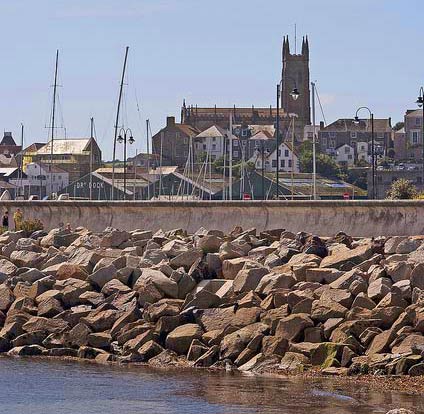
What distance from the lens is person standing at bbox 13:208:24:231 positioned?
141 feet

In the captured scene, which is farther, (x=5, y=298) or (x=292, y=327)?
(x=5, y=298)

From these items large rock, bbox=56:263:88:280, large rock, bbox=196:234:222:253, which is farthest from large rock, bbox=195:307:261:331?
large rock, bbox=196:234:222:253

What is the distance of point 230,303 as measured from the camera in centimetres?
2969

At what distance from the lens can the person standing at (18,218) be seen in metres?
42.8

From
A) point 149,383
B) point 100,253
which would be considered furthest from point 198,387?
point 100,253

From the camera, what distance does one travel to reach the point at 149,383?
2588 cm

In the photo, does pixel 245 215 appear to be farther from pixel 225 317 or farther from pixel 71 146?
pixel 71 146

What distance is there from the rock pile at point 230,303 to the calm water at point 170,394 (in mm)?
912

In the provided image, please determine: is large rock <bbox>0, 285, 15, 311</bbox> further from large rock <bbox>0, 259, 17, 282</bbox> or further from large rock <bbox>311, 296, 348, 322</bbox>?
large rock <bbox>311, 296, 348, 322</bbox>

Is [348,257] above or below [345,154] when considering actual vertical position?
below

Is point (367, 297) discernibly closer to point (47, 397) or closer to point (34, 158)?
point (47, 397)

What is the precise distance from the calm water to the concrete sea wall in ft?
34.6

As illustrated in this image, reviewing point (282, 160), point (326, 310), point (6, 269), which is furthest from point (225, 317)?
point (282, 160)

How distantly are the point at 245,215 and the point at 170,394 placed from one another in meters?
14.4
